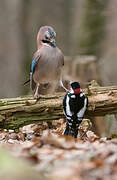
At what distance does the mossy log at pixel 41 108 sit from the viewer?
6.64m

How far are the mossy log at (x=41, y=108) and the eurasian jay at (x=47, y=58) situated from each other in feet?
2.88

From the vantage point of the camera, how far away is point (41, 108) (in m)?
6.67

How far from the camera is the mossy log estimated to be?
6637 millimetres

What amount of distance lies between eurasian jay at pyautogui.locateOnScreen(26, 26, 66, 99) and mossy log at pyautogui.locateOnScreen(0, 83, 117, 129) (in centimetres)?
88

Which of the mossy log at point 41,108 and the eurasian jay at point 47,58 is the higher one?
the eurasian jay at point 47,58

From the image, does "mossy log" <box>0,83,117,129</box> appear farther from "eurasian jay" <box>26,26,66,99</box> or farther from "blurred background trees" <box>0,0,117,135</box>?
"blurred background trees" <box>0,0,117,135</box>

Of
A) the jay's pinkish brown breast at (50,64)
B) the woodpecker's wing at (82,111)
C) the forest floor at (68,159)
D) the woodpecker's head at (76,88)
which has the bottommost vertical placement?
the woodpecker's wing at (82,111)

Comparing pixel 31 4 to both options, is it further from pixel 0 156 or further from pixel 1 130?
pixel 0 156

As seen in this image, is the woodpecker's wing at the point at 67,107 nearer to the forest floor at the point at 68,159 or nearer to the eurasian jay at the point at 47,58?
the eurasian jay at the point at 47,58

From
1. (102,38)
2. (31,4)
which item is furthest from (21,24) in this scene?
(102,38)

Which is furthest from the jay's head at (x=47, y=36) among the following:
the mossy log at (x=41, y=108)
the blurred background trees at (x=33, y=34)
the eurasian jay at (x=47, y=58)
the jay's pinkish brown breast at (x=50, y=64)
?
the blurred background trees at (x=33, y=34)

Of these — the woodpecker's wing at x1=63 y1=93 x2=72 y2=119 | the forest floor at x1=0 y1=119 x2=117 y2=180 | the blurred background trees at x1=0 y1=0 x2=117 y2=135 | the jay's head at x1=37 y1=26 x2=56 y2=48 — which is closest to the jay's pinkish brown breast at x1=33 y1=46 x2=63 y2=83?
the jay's head at x1=37 y1=26 x2=56 y2=48

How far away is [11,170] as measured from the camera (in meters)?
3.23

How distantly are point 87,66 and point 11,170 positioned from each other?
6692 millimetres
